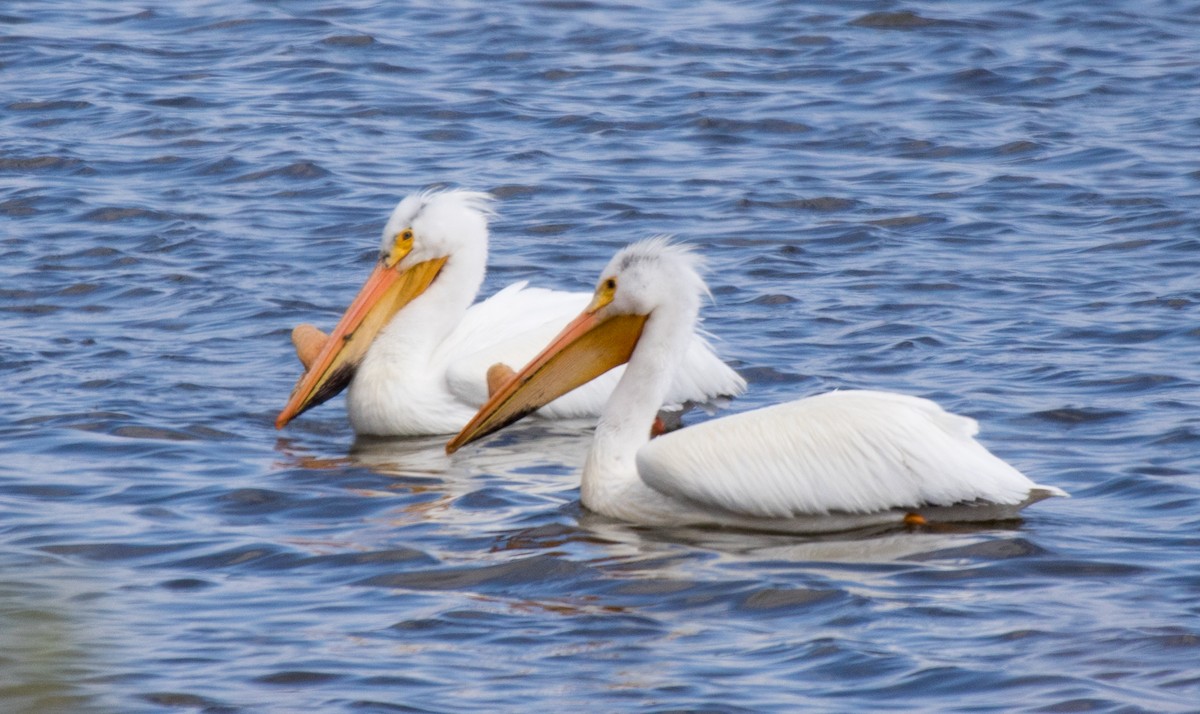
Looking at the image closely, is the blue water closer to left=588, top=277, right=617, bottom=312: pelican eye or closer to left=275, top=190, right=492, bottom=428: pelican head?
left=275, top=190, right=492, bottom=428: pelican head

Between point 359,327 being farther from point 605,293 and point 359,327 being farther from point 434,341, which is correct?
point 605,293

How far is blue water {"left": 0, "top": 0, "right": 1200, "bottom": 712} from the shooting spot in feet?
13.0

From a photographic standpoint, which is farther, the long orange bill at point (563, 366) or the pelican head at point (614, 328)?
the long orange bill at point (563, 366)

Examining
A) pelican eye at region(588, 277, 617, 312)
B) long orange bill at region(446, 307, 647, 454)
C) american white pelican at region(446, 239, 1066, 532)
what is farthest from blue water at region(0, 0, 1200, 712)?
pelican eye at region(588, 277, 617, 312)

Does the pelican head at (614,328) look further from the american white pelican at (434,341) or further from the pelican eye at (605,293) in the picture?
the american white pelican at (434,341)

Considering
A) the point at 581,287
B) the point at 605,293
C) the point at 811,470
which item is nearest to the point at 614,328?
the point at 605,293

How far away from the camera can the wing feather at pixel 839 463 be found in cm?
477

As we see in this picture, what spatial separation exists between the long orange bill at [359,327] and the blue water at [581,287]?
188 millimetres

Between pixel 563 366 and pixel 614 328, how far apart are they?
0.67ft

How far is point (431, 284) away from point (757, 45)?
5719 millimetres

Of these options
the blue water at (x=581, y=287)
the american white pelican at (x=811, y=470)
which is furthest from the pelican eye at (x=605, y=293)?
the blue water at (x=581, y=287)

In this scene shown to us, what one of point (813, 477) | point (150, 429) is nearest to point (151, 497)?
point (150, 429)

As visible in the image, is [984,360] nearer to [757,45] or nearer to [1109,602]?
[1109,602]

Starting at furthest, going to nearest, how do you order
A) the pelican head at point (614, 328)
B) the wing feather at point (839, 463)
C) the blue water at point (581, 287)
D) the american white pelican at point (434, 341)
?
1. the american white pelican at point (434, 341)
2. the pelican head at point (614, 328)
3. the wing feather at point (839, 463)
4. the blue water at point (581, 287)
